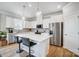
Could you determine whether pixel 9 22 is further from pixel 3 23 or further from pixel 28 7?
pixel 28 7

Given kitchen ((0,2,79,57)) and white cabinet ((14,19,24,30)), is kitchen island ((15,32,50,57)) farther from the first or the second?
white cabinet ((14,19,24,30))

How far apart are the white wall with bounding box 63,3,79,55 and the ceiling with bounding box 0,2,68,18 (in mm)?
371

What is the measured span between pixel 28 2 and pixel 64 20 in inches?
52.6

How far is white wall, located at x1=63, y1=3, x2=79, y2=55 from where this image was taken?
193 cm

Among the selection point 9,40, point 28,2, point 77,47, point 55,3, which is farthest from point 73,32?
point 9,40

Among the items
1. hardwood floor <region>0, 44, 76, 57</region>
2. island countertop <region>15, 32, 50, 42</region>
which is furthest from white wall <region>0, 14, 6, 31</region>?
hardwood floor <region>0, 44, 76, 57</region>

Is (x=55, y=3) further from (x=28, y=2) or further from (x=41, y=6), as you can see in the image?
(x=28, y=2)

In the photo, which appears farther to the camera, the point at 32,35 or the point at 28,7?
the point at 32,35

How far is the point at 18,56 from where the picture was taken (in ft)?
6.02

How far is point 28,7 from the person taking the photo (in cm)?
181

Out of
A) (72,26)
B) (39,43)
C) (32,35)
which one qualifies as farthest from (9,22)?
(72,26)

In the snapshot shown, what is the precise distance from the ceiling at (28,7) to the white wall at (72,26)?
1.22 ft

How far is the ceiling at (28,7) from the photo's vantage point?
5.55 feet

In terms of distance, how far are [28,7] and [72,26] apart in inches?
57.6
